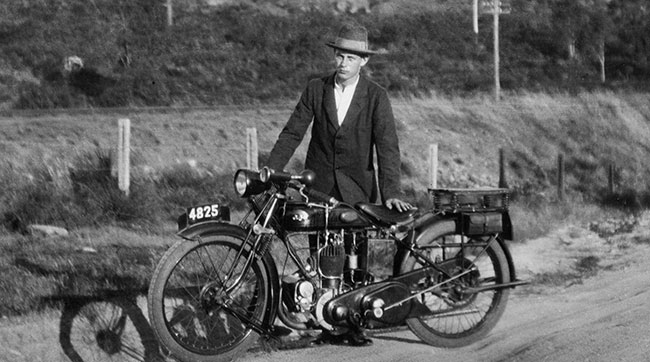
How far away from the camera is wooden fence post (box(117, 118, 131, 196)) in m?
17.0

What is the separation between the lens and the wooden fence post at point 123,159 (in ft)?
55.7

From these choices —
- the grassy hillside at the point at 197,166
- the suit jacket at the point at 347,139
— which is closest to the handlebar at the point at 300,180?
the suit jacket at the point at 347,139

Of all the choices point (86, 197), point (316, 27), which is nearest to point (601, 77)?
point (316, 27)

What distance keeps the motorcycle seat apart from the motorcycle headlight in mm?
709

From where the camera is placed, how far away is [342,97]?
294 inches

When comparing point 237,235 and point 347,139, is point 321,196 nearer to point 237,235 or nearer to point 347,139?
point 347,139

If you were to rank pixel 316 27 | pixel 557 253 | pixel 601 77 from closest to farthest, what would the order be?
pixel 557 253
pixel 316 27
pixel 601 77

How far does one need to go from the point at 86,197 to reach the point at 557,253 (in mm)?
7091

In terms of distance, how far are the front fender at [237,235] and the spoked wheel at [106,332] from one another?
2.38 feet

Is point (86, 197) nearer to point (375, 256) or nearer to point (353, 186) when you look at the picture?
point (375, 256)

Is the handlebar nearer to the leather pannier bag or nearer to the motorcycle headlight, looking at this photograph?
the motorcycle headlight

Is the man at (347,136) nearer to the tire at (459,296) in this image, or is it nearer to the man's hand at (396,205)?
the man's hand at (396,205)

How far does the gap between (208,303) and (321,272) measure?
0.79 meters

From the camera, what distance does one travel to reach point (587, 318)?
328 inches
